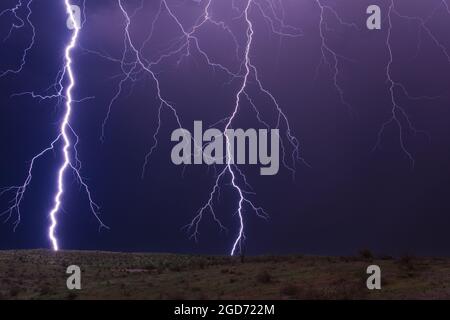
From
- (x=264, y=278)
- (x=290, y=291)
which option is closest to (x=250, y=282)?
(x=264, y=278)

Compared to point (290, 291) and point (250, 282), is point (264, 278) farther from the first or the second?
point (290, 291)

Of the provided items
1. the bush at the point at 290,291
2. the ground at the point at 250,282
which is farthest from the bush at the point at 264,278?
the bush at the point at 290,291

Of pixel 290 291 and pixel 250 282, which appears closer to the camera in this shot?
pixel 290 291

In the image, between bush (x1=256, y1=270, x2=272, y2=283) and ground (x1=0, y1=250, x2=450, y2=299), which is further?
bush (x1=256, y1=270, x2=272, y2=283)

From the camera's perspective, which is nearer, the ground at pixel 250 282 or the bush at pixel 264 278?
the ground at pixel 250 282

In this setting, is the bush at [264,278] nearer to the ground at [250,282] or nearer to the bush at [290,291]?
the ground at [250,282]

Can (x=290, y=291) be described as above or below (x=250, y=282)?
above

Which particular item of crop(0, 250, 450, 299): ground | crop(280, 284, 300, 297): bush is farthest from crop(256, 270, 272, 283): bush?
crop(280, 284, 300, 297): bush

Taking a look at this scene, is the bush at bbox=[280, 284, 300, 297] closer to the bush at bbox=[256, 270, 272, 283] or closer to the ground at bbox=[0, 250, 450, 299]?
the ground at bbox=[0, 250, 450, 299]

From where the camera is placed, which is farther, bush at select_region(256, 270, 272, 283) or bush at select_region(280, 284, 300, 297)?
bush at select_region(256, 270, 272, 283)

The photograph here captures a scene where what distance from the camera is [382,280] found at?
1602 centimetres

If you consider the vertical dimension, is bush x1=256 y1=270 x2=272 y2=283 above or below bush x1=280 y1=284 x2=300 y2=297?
below
